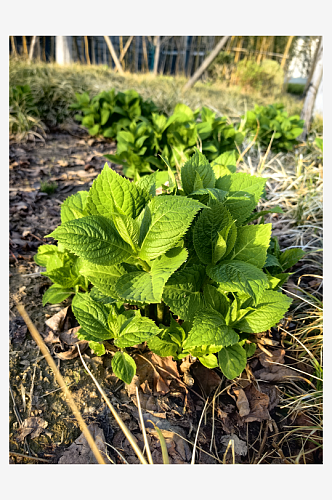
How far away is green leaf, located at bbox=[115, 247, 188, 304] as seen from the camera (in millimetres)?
981

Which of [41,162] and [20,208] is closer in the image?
[20,208]

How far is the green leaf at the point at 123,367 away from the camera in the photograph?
1326 mm

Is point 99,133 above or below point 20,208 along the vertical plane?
above

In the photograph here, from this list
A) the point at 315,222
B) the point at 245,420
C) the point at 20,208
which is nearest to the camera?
the point at 245,420

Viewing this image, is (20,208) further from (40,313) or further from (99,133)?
(99,133)

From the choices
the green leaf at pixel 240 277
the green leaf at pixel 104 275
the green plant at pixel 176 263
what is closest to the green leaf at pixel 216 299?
the green plant at pixel 176 263

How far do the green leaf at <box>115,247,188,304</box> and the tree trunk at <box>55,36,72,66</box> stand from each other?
7948 millimetres

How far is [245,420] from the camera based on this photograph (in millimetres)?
1481

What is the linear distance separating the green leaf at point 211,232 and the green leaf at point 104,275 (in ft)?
1.03

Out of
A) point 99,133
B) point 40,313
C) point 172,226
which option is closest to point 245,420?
point 172,226

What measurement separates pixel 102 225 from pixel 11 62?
5770 mm

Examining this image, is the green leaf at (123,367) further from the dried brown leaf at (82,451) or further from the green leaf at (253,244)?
the green leaf at (253,244)

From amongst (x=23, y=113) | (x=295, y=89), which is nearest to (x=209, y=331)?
(x=23, y=113)

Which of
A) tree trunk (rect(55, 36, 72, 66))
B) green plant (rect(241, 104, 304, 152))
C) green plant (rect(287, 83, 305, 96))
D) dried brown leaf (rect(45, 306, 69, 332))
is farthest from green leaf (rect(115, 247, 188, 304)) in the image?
green plant (rect(287, 83, 305, 96))
